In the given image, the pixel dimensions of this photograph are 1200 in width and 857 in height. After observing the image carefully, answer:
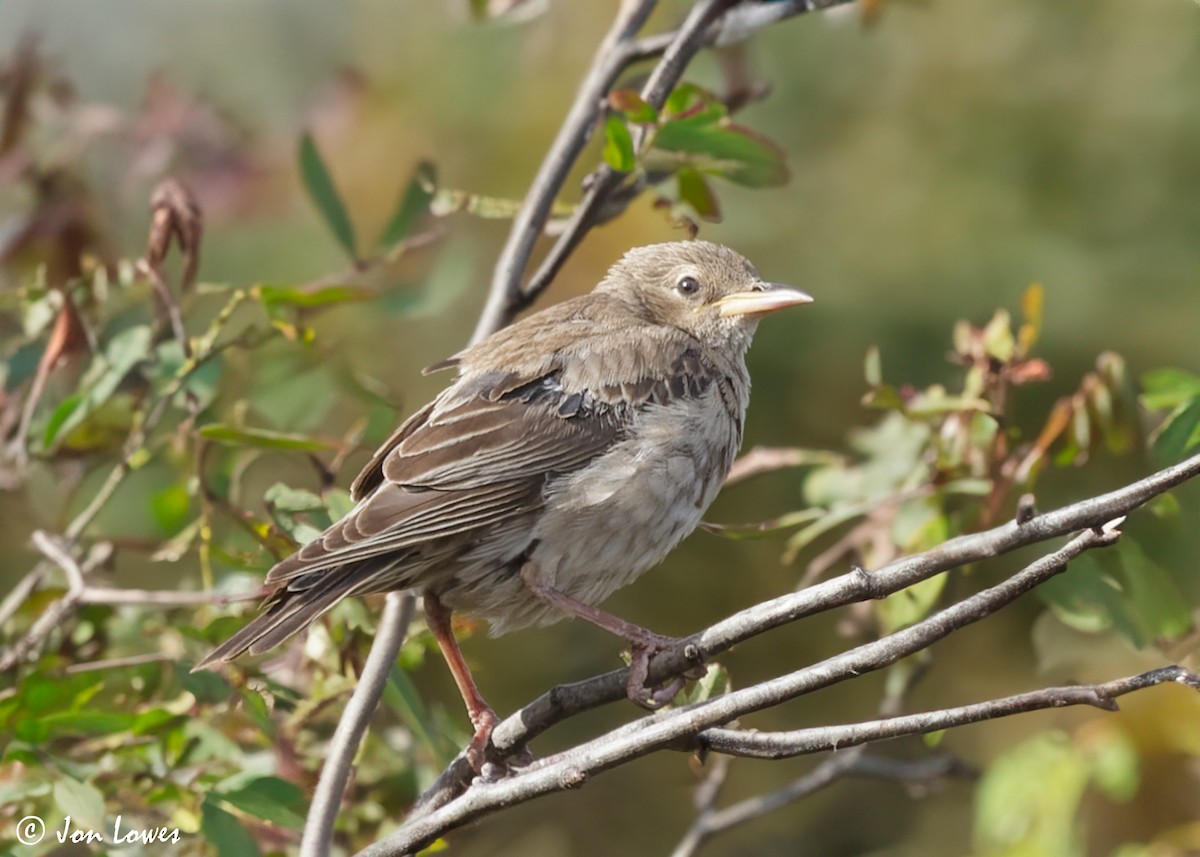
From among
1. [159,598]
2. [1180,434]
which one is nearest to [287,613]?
[159,598]

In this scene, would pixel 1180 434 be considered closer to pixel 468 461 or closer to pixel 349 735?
pixel 468 461

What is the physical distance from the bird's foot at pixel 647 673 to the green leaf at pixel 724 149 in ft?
4.18

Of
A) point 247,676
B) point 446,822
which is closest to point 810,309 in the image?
point 247,676

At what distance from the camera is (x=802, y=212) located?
6105 millimetres

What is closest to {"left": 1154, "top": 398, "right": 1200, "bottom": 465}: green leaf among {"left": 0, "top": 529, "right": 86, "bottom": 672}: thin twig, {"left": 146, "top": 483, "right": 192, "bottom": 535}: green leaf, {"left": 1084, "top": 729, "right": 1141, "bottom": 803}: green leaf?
{"left": 1084, "top": 729, "right": 1141, "bottom": 803}: green leaf

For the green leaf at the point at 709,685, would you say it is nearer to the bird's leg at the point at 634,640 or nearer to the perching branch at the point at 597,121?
the bird's leg at the point at 634,640

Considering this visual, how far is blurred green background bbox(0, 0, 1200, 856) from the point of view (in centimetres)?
554

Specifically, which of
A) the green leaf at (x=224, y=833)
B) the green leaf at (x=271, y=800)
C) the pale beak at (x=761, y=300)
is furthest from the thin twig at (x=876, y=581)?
the pale beak at (x=761, y=300)

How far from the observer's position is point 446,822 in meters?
2.66

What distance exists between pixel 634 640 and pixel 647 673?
0.42 m

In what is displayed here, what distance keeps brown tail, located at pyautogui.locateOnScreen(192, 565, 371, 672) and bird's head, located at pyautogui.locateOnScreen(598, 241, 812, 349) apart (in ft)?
4.74

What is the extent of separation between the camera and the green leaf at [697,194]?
3.98m

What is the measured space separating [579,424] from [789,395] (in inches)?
88.1

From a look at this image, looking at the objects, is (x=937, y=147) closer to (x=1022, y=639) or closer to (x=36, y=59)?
(x=1022, y=639)
